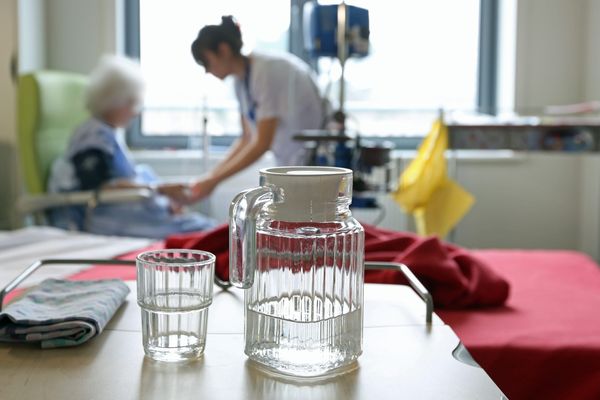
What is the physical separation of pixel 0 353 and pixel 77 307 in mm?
103

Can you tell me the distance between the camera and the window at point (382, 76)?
3.28 meters

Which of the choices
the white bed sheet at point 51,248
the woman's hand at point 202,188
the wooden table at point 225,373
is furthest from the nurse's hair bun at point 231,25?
the wooden table at point 225,373

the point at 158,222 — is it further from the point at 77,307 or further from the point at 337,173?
the point at 337,173

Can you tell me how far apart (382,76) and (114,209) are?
4.54 ft

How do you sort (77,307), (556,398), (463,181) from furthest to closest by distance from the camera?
(463,181) → (556,398) → (77,307)

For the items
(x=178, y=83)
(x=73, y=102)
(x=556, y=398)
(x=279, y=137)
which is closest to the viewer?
(x=556, y=398)

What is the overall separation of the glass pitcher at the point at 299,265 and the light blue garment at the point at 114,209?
7.09 feet

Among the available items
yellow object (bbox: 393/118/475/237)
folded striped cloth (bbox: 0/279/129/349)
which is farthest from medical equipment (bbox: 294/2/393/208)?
folded striped cloth (bbox: 0/279/129/349)

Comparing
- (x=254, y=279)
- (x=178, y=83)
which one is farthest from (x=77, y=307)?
(x=178, y=83)

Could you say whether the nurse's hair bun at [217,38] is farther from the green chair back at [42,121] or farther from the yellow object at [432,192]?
the green chair back at [42,121]

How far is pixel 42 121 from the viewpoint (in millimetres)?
2943

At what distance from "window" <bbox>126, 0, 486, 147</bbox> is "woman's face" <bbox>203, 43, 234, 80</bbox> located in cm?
107

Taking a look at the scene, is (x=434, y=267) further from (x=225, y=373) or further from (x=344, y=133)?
(x=344, y=133)

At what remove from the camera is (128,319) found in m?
0.89
